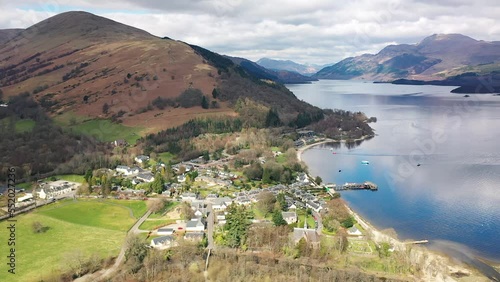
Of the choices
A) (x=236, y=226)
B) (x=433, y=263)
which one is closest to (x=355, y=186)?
(x=433, y=263)

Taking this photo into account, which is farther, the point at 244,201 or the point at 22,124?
the point at 22,124

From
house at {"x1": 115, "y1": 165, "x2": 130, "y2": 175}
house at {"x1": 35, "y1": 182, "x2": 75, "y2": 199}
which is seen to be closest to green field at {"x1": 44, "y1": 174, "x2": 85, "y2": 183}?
house at {"x1": 35, "y1": 182, "x2": 75, "y2": 199}

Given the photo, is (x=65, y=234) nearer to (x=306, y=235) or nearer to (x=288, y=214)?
(x=288, y=214)

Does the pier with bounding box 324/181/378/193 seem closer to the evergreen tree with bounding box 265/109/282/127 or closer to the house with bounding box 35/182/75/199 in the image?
the house with bounding box 35/182/75/199

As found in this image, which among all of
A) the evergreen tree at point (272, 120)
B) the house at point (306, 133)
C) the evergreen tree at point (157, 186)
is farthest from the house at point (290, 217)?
the house at point (306, 133)

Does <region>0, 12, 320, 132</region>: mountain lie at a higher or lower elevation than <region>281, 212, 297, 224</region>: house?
higher
